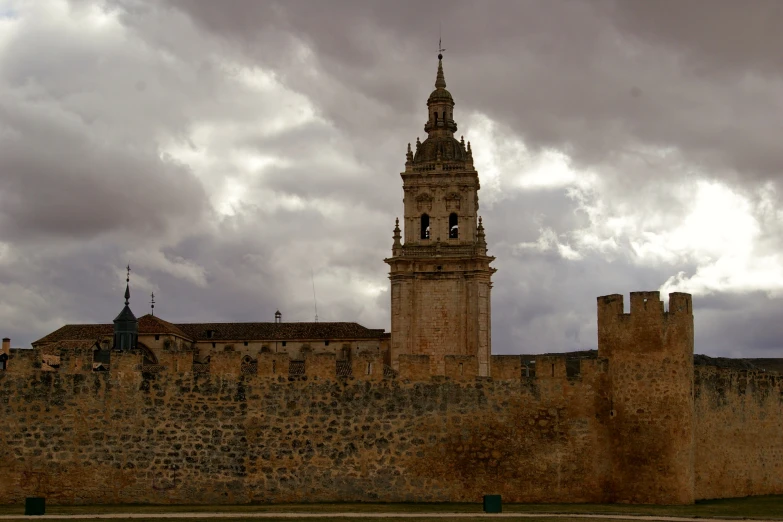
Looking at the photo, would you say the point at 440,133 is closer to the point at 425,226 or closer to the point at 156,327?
the point at 425,226

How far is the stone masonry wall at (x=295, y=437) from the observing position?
89.9ft

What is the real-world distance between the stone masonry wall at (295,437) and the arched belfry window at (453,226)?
44639 mm

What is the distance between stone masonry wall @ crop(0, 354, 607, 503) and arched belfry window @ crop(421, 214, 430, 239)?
4453cm

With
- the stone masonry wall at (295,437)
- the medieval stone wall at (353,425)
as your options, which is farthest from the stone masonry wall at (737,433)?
the stone masonry wall at (295,437)

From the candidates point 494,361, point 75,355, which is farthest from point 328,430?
point 75,355

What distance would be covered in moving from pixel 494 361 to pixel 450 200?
44.8 m

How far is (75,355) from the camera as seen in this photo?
28078mm

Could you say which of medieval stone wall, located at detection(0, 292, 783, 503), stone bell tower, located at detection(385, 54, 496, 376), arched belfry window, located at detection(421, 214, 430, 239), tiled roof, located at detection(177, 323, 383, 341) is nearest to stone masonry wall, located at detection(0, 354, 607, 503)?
medieval stone wall, located at detection(0, 292, 783, 503)

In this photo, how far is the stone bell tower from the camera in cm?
6950

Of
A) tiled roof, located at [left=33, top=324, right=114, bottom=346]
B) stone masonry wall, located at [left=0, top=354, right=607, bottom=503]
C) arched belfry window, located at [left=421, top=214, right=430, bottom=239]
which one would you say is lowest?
stone masonry wall, located at [left=0, top=354, right=607, bottom=503]

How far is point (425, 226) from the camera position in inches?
2854

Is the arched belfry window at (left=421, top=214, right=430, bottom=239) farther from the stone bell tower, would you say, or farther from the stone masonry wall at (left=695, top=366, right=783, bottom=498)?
the stone masonry wall at (left=695, top=366, right=783, bottom=498)

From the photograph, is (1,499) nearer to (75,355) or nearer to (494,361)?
(75,355)

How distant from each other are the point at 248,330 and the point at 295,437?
4529 cm
